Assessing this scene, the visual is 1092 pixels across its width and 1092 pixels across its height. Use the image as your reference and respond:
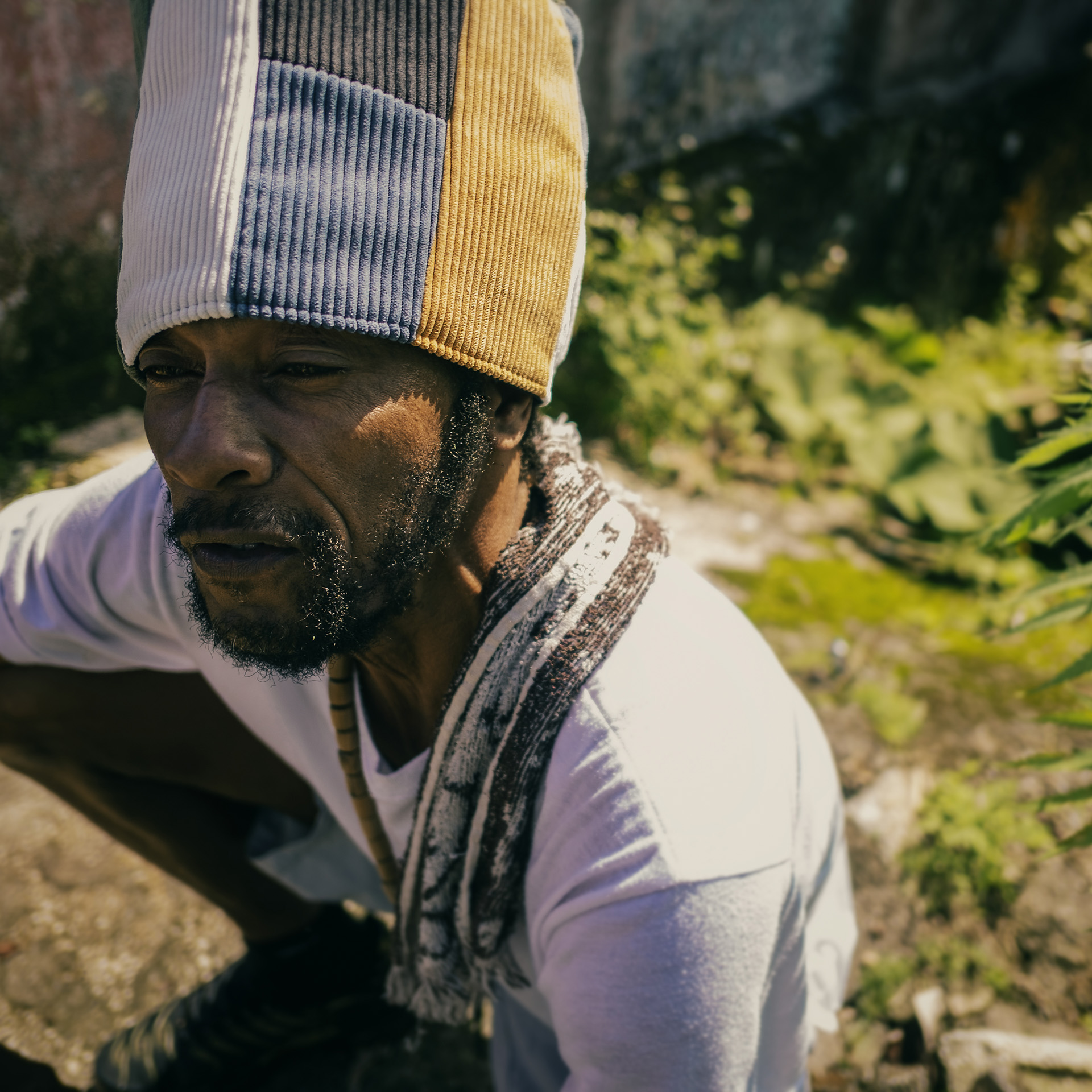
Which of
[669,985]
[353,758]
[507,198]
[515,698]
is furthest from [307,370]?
[669,985]

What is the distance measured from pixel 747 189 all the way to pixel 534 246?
497 centimetres

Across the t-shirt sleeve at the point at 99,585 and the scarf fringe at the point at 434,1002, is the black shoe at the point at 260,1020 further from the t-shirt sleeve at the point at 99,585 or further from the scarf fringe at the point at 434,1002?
the t-shirt sleeve at the point at 99,585

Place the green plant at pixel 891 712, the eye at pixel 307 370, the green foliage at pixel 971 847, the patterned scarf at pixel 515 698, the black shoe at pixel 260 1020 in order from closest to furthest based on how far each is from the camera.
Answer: the eye at pixel 307 370 → the patterned scarf at pixel 515 698 → the black shoe at pixel 260 1020 → the green foliage at pixel 971 847 → the green plant at pixel 891 712

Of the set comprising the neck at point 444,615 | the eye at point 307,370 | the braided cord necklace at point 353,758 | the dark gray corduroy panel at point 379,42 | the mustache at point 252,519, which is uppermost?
the dark gray corduroy panel at point 379,42

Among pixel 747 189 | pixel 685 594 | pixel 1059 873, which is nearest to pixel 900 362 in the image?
pixel 747 189

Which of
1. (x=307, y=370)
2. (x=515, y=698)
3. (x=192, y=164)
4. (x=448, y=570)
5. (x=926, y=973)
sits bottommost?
(x=926, y=973)

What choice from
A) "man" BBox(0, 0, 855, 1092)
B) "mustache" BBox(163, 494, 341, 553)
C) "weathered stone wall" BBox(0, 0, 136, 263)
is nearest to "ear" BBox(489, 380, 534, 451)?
"man" BBox(0, 0, 855, 1092)

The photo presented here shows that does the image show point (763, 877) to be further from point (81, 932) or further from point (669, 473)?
point (669, 473)

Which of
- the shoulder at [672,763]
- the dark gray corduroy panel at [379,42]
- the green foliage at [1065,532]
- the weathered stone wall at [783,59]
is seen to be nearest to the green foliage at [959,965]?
the green foliage at [1065,532]

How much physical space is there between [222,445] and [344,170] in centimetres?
44

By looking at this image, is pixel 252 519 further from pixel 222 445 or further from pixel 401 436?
pixel 401 436

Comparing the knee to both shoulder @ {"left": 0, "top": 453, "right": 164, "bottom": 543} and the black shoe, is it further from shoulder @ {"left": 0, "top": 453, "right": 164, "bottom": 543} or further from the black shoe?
the black shoe

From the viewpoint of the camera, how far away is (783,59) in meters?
6.07

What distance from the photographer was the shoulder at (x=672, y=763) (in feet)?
4.52
